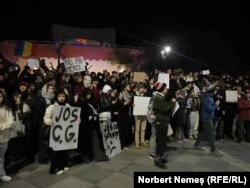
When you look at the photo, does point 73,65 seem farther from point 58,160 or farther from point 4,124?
point 4,124

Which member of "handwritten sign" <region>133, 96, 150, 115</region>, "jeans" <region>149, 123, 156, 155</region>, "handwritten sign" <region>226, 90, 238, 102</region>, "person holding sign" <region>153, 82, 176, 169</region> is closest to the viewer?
"person holding sign" <region>153, 82, 176, 169</region>

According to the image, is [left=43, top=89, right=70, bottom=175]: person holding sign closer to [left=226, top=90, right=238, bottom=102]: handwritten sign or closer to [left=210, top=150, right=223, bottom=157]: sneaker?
[left=210, top=150, right=223, bottom=157]: sneaker

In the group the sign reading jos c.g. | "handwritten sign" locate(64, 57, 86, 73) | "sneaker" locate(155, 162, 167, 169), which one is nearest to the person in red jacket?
"sneaker" locate(155, 162, 167, 169)

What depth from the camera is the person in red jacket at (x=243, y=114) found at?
408 inches

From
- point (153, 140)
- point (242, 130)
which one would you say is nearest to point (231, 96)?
point (242, 130)

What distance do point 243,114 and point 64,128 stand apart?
6.84 meters

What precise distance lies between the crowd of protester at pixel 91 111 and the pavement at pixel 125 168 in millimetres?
263

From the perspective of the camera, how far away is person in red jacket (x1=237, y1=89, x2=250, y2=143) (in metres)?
10.4

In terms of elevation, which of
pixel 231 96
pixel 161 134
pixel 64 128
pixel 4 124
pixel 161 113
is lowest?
pixel 161 134

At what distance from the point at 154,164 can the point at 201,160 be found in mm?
1380

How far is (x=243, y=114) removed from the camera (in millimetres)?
10438

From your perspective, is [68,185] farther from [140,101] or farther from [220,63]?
[220,63]

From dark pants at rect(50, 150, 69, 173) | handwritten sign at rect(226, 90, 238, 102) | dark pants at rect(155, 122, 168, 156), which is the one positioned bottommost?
dark pants at rect(50, 150, 69, 173)

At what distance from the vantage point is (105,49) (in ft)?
77.1
